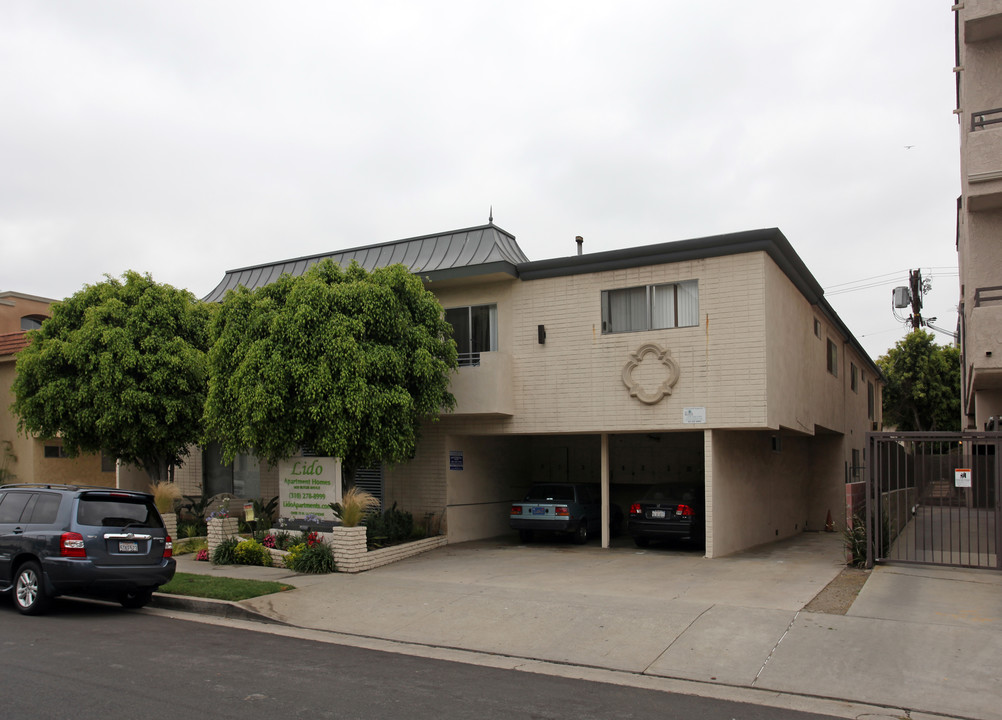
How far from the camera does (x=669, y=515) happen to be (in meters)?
16.7

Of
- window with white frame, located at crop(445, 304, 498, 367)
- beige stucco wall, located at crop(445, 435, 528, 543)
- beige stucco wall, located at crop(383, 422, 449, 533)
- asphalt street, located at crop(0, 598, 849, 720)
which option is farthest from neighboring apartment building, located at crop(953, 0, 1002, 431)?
beige stucco wall, located at crop(383, 422, 449, 533)

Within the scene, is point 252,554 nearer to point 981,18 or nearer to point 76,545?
point 76,545

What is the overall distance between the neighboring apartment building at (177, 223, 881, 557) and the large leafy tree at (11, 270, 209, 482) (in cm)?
321

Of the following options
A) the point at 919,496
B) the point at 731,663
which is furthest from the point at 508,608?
the point at 919,496

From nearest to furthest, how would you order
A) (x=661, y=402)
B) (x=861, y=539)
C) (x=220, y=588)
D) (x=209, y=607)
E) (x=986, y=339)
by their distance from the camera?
1. (x=209, y=607)
2. (x=220, y=588)
3. (x=986, y=339)
4. (x=861, y=539)
5. (x=661, y=402)

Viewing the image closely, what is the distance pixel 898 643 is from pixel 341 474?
1014 centimetres

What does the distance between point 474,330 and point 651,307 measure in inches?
164

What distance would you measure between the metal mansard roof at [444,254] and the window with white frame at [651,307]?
237 cm

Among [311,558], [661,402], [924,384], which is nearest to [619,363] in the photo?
[661,402]

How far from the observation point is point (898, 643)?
8805 mm

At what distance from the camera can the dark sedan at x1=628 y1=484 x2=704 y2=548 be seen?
16.6 metres

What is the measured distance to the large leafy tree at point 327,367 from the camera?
48.8 ft

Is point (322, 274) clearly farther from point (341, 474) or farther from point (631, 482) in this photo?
point (631, 482)

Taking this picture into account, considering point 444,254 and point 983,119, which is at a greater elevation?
point 983,119
